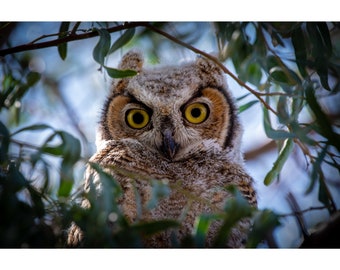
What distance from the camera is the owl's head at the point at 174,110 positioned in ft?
7.11

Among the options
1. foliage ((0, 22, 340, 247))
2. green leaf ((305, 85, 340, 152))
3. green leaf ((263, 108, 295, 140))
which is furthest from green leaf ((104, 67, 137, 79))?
green leaf ((305, 85, 340, 152))

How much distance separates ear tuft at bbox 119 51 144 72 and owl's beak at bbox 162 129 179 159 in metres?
0.37

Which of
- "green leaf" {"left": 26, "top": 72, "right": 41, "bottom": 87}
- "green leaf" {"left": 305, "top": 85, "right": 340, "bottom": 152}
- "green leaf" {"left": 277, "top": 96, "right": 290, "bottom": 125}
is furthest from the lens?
"green leaf" {"left": 26, "top": 72, "right": 41, "bottom": 87}

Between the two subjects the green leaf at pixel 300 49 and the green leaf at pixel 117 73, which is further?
the green leaf at pixel 300 49

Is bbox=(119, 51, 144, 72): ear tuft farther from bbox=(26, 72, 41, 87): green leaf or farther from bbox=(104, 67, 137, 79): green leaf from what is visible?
bbox=(26, 72, 41, 87): green leaf

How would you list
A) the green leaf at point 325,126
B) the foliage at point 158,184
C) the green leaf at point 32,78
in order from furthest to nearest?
the green leaf at point 32,78, the green leaf at point 325,126, the foliage at point 158,184

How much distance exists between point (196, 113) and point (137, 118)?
0.87 ft

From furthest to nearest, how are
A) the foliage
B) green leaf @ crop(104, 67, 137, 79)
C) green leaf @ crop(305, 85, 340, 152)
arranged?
green leaf @ crop(104, 67, 137, 79), green leaf @ crop(305, 85, 340, 152), the foliage

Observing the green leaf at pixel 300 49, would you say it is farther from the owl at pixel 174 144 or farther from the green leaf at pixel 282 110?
the owl at pixel 174 144

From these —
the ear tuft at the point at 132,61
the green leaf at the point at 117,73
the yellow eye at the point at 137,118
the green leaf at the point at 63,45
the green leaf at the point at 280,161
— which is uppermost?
the green leaf at the point at 63,45

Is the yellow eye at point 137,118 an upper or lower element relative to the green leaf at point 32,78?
lower

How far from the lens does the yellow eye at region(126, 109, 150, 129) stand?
223 centimetres

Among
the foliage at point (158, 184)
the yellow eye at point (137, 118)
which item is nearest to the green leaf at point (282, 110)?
the foliage at point (158, 184)
